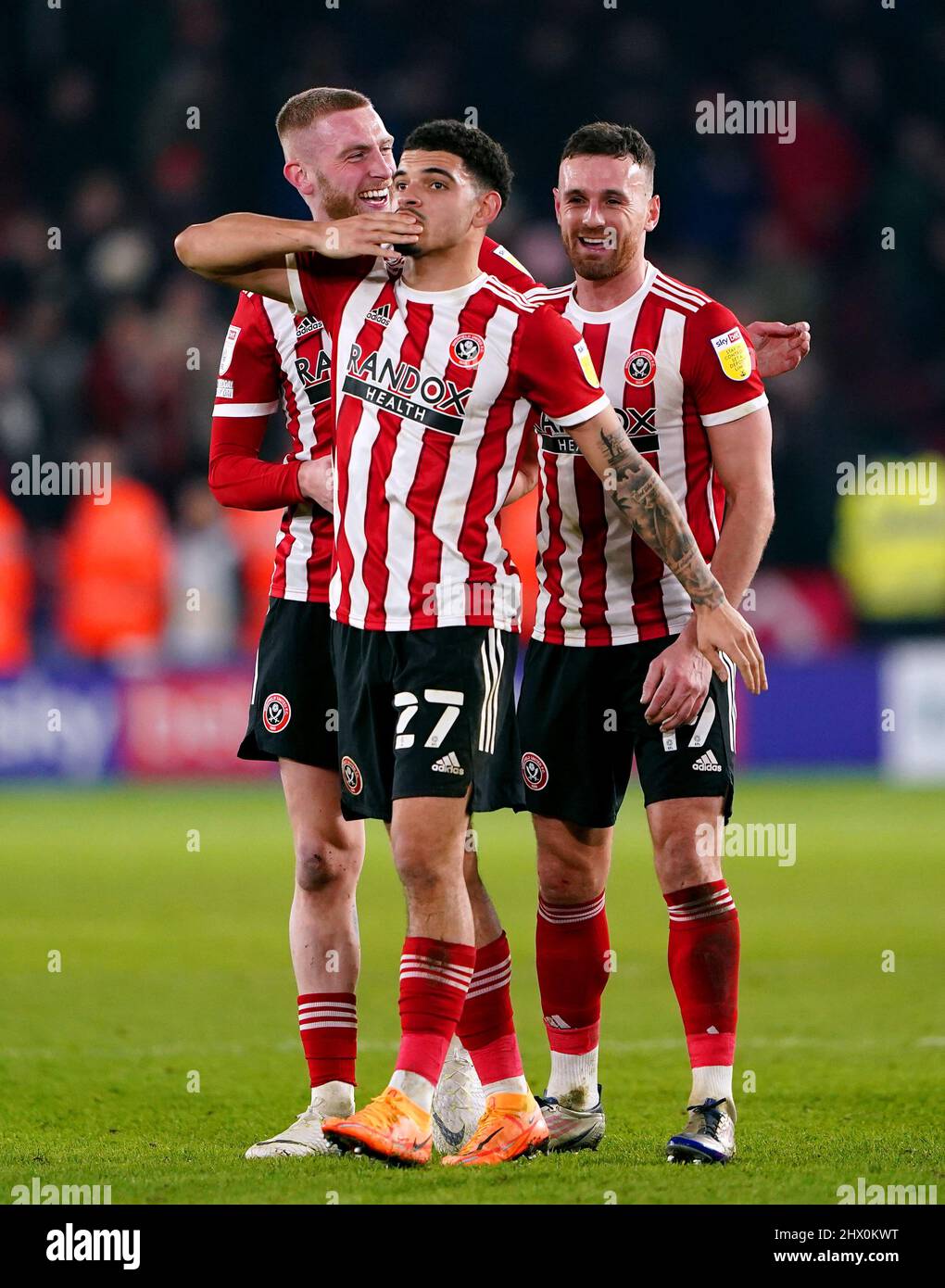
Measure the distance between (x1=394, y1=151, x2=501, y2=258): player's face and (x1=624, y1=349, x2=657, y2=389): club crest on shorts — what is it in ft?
2.03

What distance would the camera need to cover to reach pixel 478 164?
14.6 ft

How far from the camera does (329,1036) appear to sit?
4887 millimetres

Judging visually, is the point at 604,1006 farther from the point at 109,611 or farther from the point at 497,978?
the point at 109,611

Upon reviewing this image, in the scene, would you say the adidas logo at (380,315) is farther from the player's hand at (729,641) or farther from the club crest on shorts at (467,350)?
the player's hand at (729,641)

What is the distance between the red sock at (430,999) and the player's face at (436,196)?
1571 millimetres

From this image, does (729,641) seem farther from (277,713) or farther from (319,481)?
(277,713)

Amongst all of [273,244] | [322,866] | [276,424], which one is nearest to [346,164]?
[273,244]

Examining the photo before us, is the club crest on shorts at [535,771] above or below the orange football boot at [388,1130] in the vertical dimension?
above

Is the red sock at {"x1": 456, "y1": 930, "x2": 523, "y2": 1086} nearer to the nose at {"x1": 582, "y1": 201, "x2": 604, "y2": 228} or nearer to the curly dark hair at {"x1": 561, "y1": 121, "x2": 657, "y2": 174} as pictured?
the nose at {"x1": 582, "y1": 201, "x2": 604, "y2": 228}

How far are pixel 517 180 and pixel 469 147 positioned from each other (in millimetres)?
13611

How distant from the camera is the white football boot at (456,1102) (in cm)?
470

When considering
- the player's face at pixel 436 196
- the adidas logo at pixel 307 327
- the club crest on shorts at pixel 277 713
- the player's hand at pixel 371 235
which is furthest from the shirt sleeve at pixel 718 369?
the club crest on shorts at pixel 277 713

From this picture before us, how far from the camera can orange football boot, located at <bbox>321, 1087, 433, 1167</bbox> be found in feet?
13.7

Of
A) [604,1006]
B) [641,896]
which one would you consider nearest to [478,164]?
[604,1006]
